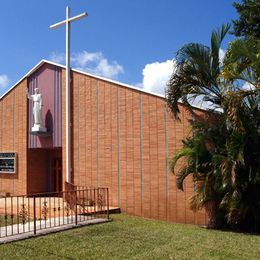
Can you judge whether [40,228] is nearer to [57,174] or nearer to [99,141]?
[99,141]

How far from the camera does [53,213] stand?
12570mm

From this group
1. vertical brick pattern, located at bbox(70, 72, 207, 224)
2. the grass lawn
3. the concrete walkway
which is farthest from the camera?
vertical brick pattern, located at bbox(70, 72, 207, 224)

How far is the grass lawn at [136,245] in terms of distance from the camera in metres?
7.80

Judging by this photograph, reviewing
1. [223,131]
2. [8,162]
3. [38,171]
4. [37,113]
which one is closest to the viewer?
[223,131]

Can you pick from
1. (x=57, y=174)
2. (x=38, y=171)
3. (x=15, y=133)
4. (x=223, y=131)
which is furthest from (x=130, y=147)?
(x=15, y=133)

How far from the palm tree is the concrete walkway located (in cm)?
288

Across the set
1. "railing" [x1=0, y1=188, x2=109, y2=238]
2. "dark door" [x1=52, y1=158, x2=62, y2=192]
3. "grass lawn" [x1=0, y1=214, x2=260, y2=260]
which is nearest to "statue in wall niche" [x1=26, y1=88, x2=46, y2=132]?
"dark door" [x1=52, y1=158, x2=62, y2=192]

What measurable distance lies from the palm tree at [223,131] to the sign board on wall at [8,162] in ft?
30.7

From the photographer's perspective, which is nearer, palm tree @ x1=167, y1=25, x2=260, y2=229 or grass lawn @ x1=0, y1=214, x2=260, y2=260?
grass lawn @ x1=0, y1=214, x2=260, y2=260

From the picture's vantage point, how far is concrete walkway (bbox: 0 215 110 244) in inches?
366

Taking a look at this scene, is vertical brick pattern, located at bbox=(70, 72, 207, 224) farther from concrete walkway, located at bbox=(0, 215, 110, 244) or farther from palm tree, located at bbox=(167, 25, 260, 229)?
concrete walkway, located at bbox=(0, 215, 110, 244)

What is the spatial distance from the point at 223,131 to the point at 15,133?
34.7 ft

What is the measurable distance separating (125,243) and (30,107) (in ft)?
33.9

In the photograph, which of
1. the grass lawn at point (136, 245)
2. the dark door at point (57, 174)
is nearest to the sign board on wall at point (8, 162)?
the dark door at point (57, 174)
